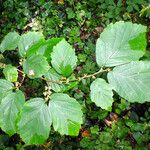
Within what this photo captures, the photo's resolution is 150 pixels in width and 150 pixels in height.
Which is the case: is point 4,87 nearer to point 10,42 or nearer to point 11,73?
point 11,73

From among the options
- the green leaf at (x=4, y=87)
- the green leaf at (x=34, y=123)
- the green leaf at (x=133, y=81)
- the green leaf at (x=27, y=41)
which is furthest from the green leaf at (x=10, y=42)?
the green leaf at (x=133, y=81)

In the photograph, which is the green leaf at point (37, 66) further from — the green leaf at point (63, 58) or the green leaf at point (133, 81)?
the green leaf at point (133, 81)

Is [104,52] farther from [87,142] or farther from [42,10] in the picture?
[42,10]

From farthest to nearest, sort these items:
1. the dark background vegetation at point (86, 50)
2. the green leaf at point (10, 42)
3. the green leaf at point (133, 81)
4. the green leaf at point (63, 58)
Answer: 1. the dark background vegetation at point (86, 50)
2. the green leaf at point (10, 42)
3. the green leaf at point (63, 58)
4. the green leaf at point (133, 81)

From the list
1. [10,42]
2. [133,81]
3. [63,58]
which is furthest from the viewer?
[10,42]

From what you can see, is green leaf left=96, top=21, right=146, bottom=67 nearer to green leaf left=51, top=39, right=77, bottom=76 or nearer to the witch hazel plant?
the witch hazel plant

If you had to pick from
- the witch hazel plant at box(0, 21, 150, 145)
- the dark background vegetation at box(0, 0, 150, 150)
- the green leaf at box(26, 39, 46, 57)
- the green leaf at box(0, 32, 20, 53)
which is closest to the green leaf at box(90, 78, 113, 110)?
the witch hazel plant at box(0, 21, 150, 145)

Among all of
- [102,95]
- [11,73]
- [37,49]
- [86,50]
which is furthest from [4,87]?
[86,50]
